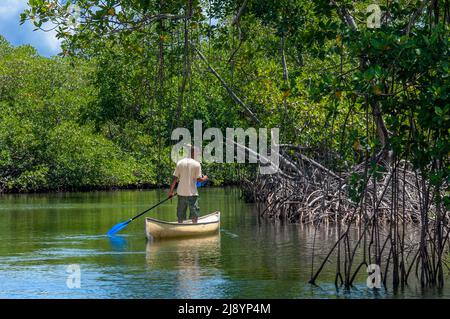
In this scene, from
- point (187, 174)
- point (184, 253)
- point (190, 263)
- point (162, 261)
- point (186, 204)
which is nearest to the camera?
point (190, 263)

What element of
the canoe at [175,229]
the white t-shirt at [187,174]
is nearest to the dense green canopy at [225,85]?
the white t-shirt at [187,174]

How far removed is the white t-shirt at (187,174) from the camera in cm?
1444

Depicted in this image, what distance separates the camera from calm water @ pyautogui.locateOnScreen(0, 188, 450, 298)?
389 inches

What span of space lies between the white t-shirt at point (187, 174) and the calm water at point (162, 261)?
0.83 m

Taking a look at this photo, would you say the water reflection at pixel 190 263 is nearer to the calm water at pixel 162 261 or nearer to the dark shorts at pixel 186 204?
the calm water at pixel 162 261

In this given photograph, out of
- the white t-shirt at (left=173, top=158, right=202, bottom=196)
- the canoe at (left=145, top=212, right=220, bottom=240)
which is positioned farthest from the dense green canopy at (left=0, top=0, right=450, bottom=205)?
the canoe at (left=145, top=212, right=220, bottom=240)

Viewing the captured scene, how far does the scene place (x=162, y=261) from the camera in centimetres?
1246

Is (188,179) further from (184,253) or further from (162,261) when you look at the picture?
(162,261)

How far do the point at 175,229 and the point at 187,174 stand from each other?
1.00 metres

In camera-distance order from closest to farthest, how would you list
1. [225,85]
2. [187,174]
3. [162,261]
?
[162,261], [187,174], [225,85]

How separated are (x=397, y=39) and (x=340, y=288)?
304cm

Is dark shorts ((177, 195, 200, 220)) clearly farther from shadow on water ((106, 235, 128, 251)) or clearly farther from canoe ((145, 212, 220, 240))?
shadow on water ((106, 235, 128, 251))

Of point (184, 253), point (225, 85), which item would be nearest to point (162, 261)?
point (184, 253)
